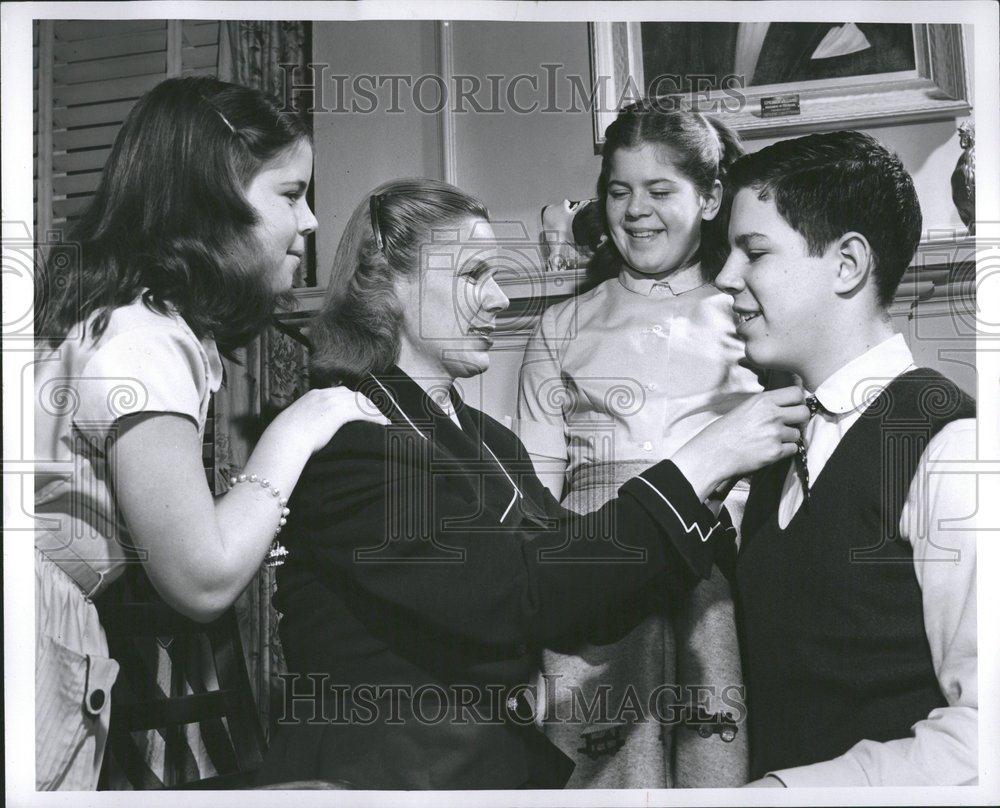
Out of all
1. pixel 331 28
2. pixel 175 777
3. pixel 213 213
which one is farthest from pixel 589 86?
pixel 175 777

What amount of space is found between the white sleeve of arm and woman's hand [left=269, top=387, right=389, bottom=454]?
1042 millimetres

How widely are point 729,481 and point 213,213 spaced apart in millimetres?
1113

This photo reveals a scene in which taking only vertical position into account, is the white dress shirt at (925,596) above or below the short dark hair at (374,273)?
below

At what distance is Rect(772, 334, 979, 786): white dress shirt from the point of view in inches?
80.3

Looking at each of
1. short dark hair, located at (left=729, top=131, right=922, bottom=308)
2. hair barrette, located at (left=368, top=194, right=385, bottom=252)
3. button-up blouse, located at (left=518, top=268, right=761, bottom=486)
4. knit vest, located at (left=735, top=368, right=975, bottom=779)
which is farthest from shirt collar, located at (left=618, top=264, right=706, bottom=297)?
hair barrette, located at (left=368, top=194, right=385, bottom=252)

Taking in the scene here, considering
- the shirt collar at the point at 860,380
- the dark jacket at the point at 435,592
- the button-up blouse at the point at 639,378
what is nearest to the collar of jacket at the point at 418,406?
the dark jacket at the point at 435,592

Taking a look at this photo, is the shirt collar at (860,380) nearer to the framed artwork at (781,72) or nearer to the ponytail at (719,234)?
the ponytail at (719,234)

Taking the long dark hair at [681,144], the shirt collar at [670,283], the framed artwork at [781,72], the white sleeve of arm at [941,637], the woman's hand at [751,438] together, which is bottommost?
the white sleeve of arm at [941,637]

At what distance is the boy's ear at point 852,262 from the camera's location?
2076mm

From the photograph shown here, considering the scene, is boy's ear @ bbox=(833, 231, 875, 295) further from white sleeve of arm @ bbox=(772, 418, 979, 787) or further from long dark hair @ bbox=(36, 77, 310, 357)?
long dark hair @ bbox=(36, 77, 310, 357)

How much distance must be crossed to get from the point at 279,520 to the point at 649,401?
0.75 metres

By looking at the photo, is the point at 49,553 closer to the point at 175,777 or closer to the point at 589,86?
the point at 175,777

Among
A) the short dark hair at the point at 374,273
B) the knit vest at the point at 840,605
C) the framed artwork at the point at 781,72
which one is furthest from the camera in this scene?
the framed artwork at the point at 781,72

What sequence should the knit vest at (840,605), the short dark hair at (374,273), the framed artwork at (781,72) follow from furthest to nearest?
the framed artwork at (781,72), the short dark hair at (374,273), the knit vest at (840,605)
